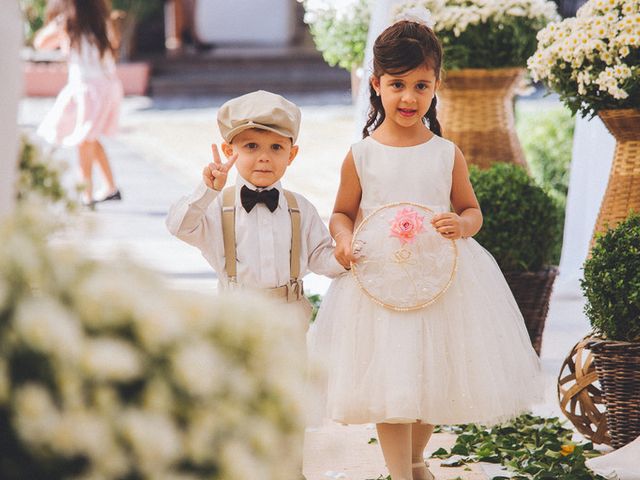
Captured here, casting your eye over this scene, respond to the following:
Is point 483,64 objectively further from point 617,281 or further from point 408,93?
point 408,93

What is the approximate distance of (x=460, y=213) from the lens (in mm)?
3457

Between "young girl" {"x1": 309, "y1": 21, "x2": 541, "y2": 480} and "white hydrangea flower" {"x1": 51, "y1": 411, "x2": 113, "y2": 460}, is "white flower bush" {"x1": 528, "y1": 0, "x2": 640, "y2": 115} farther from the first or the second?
"white hydrangea flower" {"x1": 51, "y1": 411, "x2": 113, "y2": 460}

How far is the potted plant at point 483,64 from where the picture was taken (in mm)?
5309

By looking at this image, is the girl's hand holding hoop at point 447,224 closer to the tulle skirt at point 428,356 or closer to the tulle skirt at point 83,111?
the tulle skirt at point 428,356

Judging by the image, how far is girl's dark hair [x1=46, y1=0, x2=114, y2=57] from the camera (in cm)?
891

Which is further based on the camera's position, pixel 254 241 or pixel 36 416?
pixel 254 241

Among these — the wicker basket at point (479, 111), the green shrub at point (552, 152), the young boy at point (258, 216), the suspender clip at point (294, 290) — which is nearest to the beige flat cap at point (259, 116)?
the young boy at point (258, 216)

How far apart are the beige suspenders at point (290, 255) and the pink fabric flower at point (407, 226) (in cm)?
28

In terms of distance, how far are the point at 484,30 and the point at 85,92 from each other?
4.73m

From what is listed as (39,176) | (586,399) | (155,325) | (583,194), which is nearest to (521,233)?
(586,399)

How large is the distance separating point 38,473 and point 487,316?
2347 mm

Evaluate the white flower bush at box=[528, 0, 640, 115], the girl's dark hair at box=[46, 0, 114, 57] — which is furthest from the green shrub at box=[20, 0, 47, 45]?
the white flower bush at box=[528, 0, 640, 115]

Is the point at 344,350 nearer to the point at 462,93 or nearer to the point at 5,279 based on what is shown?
the point at 5,279

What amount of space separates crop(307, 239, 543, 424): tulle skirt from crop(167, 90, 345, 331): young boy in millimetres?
165
